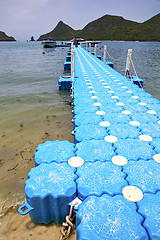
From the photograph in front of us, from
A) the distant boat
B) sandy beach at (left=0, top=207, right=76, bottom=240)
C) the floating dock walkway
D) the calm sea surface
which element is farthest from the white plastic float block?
the distant boat

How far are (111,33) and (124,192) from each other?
181 m

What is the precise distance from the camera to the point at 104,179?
7.82 ft

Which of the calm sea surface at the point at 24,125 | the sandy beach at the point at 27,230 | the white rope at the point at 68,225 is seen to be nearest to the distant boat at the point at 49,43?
the calm sea surface at the point at 24,125

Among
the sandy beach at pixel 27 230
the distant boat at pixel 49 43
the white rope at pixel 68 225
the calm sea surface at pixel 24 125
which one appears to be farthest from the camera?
the distant boat at pixel 49 43

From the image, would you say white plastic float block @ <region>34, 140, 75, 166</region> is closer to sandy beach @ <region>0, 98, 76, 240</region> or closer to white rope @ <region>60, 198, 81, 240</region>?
white rope @ <region>60, 198, 81, 240</region>

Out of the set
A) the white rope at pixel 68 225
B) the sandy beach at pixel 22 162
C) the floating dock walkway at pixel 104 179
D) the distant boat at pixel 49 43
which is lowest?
the sandy beach at pixel 22 162

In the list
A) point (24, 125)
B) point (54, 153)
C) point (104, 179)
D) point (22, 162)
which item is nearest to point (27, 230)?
point (54, 153)

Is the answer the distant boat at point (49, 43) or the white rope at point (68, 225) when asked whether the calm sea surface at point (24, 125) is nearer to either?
the white rope at point (68, 225)

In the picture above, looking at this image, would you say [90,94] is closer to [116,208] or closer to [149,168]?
[149,168]

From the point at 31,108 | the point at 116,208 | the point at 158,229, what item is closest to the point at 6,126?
the point at 31,108

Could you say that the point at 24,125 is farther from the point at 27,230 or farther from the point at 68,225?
the point at 68,225

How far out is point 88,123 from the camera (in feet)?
13.0

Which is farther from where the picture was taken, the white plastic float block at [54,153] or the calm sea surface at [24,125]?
the calm sea surface at [24,125]

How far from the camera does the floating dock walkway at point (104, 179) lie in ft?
5.90
